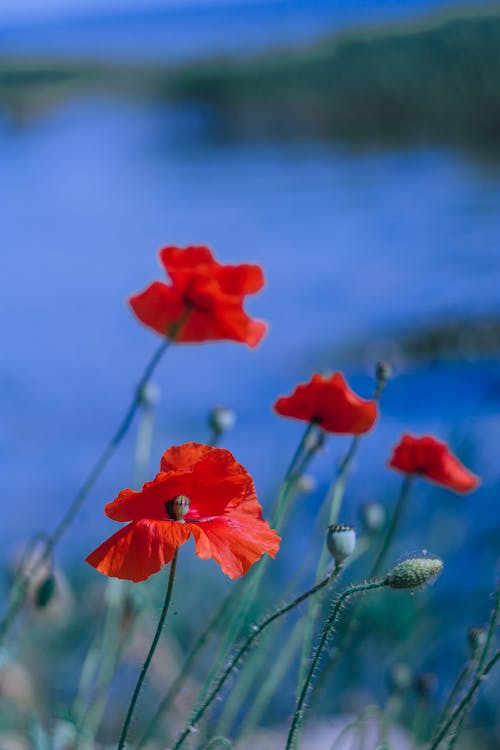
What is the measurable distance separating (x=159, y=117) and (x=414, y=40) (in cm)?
553

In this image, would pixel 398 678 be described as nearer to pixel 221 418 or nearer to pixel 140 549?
pixel 221 418

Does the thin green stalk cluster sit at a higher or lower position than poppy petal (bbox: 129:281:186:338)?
lower

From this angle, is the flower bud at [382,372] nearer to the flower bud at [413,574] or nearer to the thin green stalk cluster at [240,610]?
the thin green stalk cluster at [240,610]

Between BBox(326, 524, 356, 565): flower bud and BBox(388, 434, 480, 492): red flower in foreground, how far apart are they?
303 millimetres

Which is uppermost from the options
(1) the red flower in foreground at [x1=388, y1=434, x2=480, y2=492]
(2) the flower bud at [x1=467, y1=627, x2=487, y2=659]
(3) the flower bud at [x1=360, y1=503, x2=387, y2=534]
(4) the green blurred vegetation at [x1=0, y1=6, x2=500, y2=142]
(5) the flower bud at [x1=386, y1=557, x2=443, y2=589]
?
(4) the green blurred vegetation at [x1=0, y1=6, x2=500, y2=142]

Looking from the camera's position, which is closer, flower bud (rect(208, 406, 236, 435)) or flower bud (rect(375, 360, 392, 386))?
flower bud (rect(375, 360, 392, 386))

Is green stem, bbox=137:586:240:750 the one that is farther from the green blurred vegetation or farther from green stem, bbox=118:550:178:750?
the green blurred vegetation

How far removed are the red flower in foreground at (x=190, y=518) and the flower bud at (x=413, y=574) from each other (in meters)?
0.08

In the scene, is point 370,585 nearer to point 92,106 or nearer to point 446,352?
point 446,352

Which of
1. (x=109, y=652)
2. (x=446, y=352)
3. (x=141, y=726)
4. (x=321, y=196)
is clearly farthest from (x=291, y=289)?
(x=109, y=652)

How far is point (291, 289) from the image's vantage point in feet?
14.8

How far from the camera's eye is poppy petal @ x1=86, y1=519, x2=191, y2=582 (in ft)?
2.17

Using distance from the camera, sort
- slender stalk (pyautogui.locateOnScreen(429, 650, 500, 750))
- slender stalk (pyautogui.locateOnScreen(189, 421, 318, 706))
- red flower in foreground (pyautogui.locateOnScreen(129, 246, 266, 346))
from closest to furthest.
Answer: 1. slender stalk (pyautogui.locateOnScreen(429, 650, 500, 750))
2. slender stalk (pyautogui.locateOnScreen(189, 421, 318, 706))
3. red flower in foreground (pyautogui.locateOnScreen(129, 246, 266, 346))

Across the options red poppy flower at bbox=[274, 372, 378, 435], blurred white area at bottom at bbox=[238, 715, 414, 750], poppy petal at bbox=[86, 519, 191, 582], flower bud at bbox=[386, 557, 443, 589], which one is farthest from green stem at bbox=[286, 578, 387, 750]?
blurred white area at bottom at bbox=[238, 715, 414, 750]
